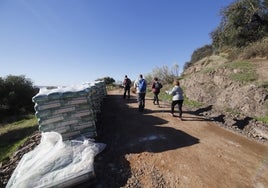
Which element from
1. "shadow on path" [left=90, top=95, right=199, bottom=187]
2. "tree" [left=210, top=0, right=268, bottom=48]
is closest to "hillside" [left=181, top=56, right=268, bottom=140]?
"shadow on path" [left=90, top=95, right=199, bottom=187]

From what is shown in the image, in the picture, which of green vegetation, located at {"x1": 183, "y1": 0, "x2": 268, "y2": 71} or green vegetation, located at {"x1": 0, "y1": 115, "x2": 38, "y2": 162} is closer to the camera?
green vegetation, located at {"x1": 0, "y1": 115, "x2": 38, "y2": 162}

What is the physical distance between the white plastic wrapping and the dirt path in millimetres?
450

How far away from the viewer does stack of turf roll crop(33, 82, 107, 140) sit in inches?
189

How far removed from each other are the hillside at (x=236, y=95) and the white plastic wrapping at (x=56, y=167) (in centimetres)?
575

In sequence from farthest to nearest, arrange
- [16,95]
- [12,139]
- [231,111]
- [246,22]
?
1. [16,95]
2. [246,22]
3. [12,139]
4. [231,111]

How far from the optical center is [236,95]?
877 centimetres

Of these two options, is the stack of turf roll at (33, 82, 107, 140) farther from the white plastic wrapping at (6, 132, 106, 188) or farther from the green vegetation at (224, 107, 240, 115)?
the green vegetation at (224, 107, 240, 115)

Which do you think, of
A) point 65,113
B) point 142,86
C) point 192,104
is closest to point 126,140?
point 65,113

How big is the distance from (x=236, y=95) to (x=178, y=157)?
20.3 ft

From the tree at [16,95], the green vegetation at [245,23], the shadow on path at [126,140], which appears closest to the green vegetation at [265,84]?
the shadow on path at [126,140]

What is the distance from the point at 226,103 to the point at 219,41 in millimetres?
12317

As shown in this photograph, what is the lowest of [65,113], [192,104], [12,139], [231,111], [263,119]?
[12,139]

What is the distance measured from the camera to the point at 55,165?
3447 millimetres

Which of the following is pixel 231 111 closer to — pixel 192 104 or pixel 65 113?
pixel 192 104
